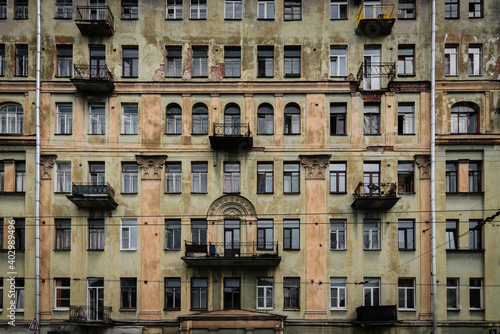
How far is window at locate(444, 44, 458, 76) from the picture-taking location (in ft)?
105

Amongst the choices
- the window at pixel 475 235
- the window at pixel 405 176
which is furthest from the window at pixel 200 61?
the window at pixel 475 235

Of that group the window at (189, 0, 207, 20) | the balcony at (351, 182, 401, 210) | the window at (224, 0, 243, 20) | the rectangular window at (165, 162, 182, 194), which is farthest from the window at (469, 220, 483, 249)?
the window at (189, 0, 207, 20)

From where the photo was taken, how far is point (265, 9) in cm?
3256

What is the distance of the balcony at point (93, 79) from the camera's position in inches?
1216

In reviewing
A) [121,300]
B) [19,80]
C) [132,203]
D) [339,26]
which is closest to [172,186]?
[132,203]

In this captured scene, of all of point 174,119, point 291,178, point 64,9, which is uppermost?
point 64,9

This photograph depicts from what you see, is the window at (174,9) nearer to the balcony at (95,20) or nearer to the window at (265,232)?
the balcony at (95,20)

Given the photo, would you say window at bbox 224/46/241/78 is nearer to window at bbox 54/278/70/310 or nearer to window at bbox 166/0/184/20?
window at bbox 166/0/184/20

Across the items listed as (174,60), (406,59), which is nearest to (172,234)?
(174,60)

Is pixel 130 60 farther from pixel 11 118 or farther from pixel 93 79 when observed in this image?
pixel 11 118

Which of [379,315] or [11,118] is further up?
[11,118]

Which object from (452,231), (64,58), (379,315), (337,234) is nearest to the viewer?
(379,315)

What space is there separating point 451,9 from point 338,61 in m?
7.26

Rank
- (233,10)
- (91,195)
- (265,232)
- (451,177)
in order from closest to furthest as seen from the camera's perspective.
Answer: (91,195)
(265,232)
(451,177)
(233,10)
